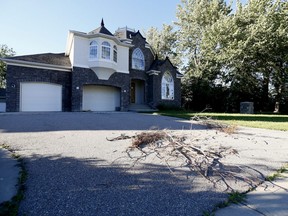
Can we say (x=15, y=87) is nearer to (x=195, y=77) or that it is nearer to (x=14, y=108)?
(x=14, y=108)

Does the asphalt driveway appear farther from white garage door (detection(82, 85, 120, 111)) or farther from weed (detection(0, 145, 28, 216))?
white garage door (detection(82, 85, 120, 111))

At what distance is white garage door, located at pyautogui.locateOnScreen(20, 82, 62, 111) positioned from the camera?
45.2 ft

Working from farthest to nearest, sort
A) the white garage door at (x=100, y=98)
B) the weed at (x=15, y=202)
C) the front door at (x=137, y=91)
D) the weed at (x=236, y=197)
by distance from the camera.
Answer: the front door at (x=137, y=91), the white garage door at (x=100, y=98), the weed at (x=236, y=197), the weed at (x=15, y=202)

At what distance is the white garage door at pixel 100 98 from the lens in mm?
16469

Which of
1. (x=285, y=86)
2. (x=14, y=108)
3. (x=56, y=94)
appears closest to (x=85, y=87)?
(x=56, y=94)

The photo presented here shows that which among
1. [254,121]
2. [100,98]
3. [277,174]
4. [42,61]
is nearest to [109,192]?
[277,174]

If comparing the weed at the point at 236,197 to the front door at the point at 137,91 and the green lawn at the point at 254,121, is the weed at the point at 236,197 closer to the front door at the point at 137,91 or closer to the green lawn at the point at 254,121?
the green lawn at the point at 254,121

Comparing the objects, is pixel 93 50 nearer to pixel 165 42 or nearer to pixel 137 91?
pixel 137 91

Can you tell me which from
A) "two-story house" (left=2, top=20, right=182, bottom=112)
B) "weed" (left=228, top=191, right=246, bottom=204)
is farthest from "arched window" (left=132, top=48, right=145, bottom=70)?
"weed" (left=228, top=191, right=246, bottom=204)

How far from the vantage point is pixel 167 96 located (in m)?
20.5

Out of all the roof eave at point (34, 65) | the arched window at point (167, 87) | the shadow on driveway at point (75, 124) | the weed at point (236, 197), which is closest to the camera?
the weed at point (236, 197)

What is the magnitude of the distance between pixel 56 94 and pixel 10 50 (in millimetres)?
30393

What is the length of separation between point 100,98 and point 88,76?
2.44 m

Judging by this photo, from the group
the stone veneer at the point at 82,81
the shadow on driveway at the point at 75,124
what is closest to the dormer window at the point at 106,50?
the stone veneer at the point at 82,81
